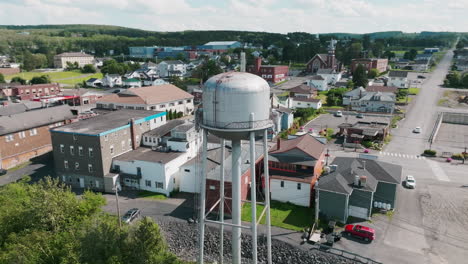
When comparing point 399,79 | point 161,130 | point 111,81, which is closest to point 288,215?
point 161,130

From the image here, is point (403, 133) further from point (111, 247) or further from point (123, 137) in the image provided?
point (111, 247)

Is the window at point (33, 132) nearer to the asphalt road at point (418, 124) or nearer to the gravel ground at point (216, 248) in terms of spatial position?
the gravel ground at point (216, 248)

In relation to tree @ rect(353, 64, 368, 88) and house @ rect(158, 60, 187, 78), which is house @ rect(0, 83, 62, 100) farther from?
tree @ rect(353, 64, 368, 88)

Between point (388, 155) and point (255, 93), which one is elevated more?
point (255, 93)

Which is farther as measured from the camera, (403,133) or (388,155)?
(403,133)

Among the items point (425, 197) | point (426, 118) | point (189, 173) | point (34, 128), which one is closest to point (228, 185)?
point (189, 173)

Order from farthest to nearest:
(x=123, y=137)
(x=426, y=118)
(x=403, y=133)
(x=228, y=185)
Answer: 1. (x=426, y=118)
2. (x=403, y=133)
3. (x=123, y=137)
4. (x=228, y=185)

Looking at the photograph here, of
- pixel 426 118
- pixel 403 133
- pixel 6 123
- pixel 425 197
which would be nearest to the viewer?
pixel 425 197

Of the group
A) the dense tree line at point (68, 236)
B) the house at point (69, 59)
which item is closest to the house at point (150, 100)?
the dense tree line at point (68, 236)
